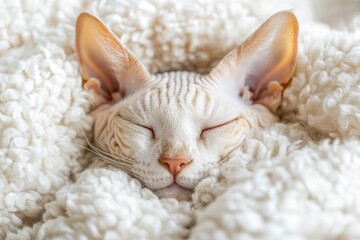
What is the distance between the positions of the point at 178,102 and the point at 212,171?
0.15 m

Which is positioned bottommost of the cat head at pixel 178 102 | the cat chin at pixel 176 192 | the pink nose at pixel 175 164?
the cat chin at pixel 176 192

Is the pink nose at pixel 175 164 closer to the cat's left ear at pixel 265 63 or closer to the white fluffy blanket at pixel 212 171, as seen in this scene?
the white fluffy blanket at pixel 212 171

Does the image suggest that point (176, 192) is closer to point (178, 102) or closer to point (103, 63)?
point (178, 102)

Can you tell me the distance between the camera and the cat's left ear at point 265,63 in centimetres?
103

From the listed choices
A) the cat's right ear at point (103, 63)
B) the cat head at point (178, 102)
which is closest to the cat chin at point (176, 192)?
the cat head at point (178, 102)

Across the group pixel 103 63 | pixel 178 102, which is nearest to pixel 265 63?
pixel 178 102

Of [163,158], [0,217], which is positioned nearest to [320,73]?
[163,158]

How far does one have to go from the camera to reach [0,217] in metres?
0.94

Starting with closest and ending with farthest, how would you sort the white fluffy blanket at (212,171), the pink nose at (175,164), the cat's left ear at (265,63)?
the white fluffy blanket at (212,171), the pink nose at (175,164), the cat's left ear at (265,63)

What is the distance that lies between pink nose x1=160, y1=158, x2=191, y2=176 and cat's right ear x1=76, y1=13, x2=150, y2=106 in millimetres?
227

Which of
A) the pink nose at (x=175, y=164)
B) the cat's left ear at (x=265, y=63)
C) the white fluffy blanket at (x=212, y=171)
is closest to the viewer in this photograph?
the white fluffy blanket at (x=212, y=171)

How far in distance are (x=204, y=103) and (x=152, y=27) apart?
0.23 metres

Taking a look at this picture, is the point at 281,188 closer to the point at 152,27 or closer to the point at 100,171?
the point at 100,171

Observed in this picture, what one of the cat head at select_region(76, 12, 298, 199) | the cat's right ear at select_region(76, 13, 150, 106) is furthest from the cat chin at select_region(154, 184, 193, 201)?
the cat's right ear at select_region(76, 13, 150, 106)
